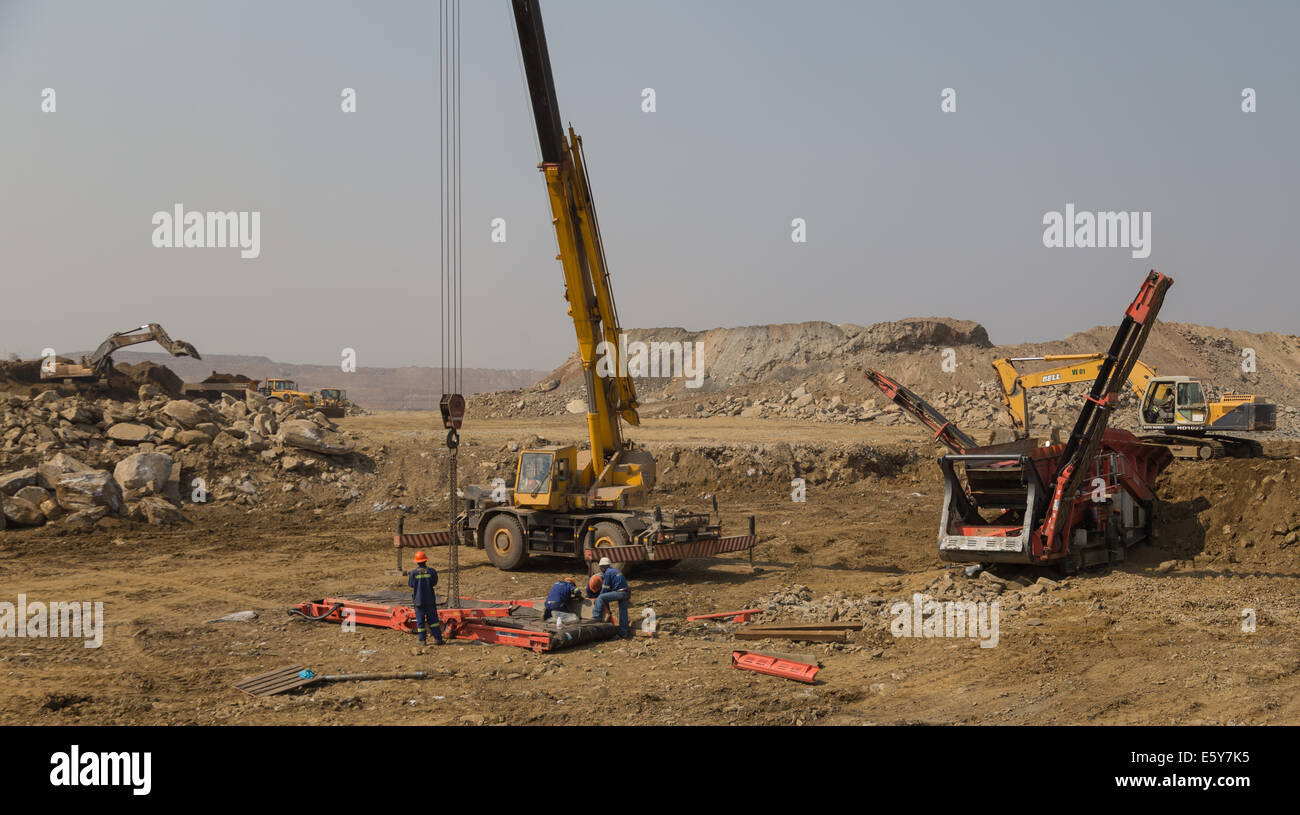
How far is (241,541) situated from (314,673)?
10804mm

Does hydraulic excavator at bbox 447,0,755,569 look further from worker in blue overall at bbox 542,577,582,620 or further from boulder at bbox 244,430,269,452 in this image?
boulder at bbox 244,430,269,452

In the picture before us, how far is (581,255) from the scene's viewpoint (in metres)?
15.4

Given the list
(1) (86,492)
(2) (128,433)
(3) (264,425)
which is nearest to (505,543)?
(1) (86,492)

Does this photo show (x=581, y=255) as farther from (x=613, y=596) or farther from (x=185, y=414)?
(x=185, y=414)

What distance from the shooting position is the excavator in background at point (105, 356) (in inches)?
1208

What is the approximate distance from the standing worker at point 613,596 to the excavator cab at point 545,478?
162 inches

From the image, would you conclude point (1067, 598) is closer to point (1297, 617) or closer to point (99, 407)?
point (1297, 617)

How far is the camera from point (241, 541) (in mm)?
19594

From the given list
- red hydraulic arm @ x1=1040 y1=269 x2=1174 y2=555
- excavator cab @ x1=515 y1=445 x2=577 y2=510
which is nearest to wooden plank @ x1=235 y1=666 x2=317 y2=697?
Result: excavator cab @ x1=515 y1=445 x2=577 y2=510

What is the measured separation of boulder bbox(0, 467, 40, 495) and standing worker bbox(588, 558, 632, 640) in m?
14.7

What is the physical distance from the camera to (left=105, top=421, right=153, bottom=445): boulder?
23.8 metres

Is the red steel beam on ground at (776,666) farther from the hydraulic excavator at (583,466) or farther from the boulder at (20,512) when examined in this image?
the boulder at (20,512)

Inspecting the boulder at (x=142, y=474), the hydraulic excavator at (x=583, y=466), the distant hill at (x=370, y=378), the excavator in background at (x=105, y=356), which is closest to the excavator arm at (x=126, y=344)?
the excavator in background at (x=105, y=356)
